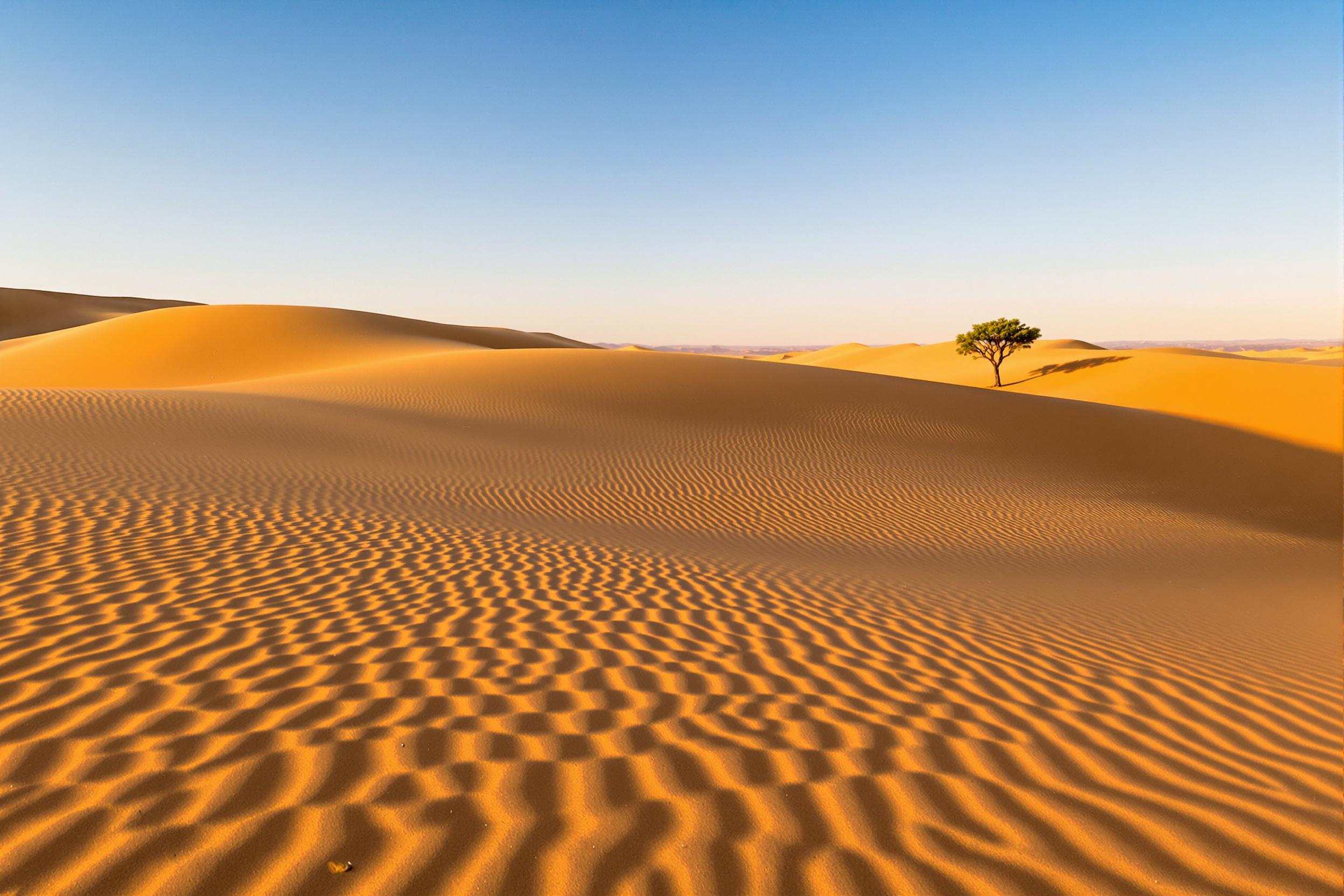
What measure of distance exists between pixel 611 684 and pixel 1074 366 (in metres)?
51.6

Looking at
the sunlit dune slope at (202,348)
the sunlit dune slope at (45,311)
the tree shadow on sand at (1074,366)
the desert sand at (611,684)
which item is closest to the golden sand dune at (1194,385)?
the tree shadow on sand at (1074,366)

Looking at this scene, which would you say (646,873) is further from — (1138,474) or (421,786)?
(1138,474)

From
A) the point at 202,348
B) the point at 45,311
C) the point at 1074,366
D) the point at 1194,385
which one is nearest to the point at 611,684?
the point at 202,348

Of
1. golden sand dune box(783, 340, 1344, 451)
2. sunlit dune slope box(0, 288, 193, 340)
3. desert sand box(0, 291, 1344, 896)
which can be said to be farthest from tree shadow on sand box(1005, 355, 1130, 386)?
sunlit dune slope box(0, 288, 193, 340)

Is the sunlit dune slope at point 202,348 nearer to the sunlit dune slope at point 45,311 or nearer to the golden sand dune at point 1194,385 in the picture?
the golden sand dune at point 1194,385

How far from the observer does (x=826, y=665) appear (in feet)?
14.4

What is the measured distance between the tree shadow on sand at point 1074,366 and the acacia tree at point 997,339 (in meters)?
2.79

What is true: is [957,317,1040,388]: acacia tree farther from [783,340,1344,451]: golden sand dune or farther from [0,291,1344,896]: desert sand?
[0,291,1344,896]: desert sand

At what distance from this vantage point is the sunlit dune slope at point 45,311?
74.8 metres

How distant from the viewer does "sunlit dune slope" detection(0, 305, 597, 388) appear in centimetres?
3366

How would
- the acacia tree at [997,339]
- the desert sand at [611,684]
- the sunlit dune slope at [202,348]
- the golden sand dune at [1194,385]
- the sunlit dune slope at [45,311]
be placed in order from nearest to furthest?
1. the desert sand at [611,684]
2. the golden sand dune at [1194,385]
3. the sunlit dune slope at [202,348]
4. the acacia tree at [997,339]
5. the sunlit dune slope at [45,311]

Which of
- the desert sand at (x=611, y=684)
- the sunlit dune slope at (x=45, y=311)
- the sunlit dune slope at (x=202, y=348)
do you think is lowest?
the desert sand at (x=611, y=684)

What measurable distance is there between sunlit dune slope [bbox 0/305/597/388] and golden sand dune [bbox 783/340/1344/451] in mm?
25494

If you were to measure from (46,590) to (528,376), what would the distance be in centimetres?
1727
